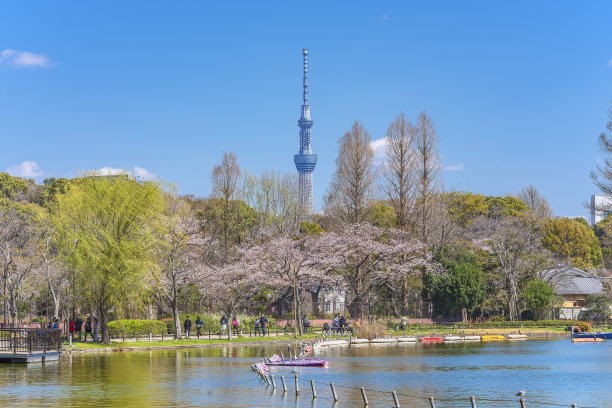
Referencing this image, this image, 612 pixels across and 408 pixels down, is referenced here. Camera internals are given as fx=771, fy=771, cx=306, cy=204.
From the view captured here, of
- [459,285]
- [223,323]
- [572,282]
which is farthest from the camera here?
[572,282]

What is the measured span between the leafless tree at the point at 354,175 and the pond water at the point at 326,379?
28.6 meters

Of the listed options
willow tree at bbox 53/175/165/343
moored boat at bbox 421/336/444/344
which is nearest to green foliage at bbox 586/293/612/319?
moored boat at bbox 421/336/444/344

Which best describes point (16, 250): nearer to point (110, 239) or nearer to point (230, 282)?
point (230, 282)

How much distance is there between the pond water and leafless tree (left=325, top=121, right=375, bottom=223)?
28588 millimetres

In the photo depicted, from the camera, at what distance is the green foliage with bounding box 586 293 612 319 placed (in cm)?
7806

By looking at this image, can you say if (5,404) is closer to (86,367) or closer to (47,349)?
(86,367)

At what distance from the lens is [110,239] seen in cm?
4809

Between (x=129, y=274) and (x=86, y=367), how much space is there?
38.9ft

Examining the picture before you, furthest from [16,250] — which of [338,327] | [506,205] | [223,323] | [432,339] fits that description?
[506,205]

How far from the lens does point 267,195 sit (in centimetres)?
8900

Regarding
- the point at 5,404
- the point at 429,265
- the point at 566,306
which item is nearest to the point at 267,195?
the point at 429,265

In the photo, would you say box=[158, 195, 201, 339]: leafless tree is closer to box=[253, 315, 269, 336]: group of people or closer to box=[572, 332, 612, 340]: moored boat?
box=[253, 315, 269, 336]: group of people

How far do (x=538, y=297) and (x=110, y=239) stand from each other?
43.6 metres

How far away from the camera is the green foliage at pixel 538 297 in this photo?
73.8m
